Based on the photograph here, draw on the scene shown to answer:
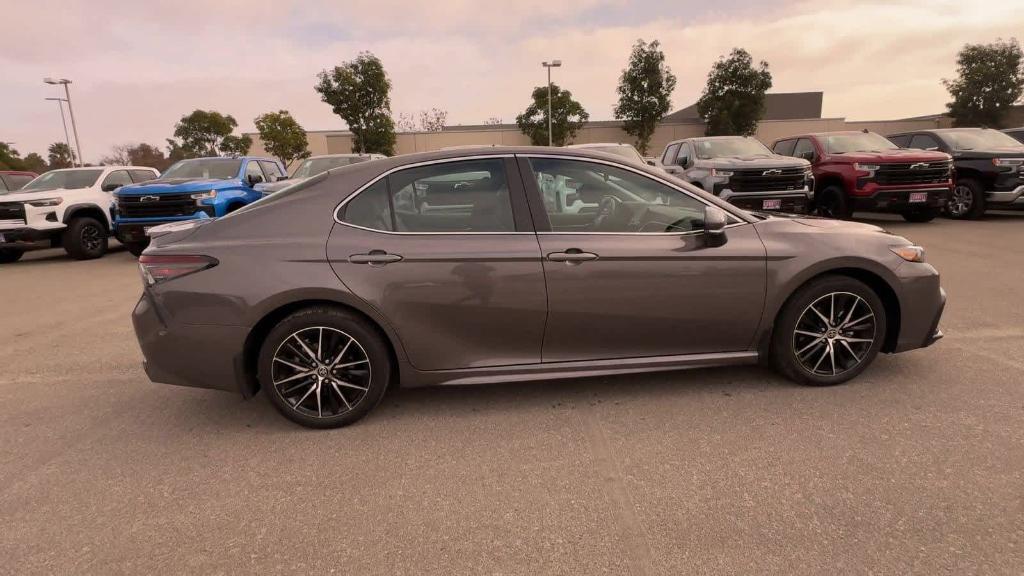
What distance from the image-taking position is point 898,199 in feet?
33.4

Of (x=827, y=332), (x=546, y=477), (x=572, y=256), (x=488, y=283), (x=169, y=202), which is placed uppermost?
(x=169, y=202)

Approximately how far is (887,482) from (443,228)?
2533mm

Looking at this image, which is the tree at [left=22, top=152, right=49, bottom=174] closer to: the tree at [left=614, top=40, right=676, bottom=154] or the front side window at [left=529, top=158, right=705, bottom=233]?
the tree at [left=614, top=40, right=676, bottom=154]

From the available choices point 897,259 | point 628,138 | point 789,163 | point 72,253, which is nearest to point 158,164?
point 628,138

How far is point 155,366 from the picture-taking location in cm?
321

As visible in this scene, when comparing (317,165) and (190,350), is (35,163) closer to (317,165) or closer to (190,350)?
(317,165)

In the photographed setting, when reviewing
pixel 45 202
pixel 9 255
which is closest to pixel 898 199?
pixel 45 202

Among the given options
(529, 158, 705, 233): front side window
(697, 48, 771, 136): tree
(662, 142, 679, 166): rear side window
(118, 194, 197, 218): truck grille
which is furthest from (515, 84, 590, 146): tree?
(529, 158, 705, 233): front side window

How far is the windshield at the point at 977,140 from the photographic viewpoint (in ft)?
37.4

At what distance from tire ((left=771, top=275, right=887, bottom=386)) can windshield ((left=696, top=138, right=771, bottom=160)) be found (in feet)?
26.8

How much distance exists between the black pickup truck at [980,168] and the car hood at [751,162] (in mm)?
3808

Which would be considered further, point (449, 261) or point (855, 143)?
point (855, 143)

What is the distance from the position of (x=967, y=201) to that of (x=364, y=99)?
31.9 meters

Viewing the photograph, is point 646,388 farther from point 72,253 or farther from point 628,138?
point 628,138
